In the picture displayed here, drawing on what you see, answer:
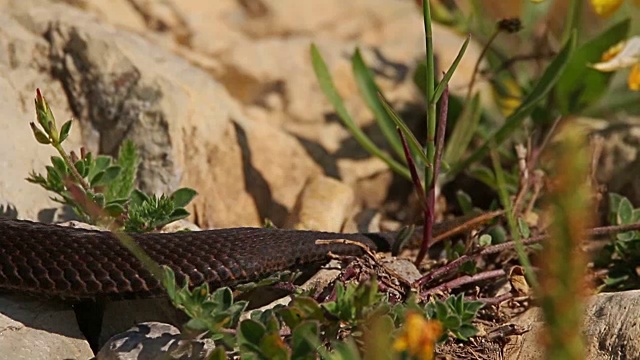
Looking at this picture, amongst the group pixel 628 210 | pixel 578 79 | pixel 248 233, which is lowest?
pixel 248 233

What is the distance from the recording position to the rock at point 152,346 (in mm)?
Result: 2861

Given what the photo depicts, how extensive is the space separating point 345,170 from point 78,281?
226 centimetres

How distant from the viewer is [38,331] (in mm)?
3115

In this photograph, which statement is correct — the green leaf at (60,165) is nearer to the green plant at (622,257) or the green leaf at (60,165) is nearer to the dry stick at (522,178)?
the dry stick at (522,178)

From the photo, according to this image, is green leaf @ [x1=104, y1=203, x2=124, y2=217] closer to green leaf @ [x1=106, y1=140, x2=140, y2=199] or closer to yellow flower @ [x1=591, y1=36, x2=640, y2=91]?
green leaf @ [x1=106, y1=140, x2=140, y2=199]

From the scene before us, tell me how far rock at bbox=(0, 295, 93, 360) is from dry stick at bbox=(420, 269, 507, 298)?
4.08ft

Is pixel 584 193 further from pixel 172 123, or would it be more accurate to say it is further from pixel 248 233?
pixel 172 123

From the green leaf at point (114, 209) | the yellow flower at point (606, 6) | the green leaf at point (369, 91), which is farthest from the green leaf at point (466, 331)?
the green leaf at point (369, 91)

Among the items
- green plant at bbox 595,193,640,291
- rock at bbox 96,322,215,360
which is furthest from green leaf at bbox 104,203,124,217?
green plant at bbox 595,193,640,291

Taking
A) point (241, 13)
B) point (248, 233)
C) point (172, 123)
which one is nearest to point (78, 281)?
point (248, 233)

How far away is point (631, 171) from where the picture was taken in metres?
4.79

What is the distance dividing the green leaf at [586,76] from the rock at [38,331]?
9.00ft

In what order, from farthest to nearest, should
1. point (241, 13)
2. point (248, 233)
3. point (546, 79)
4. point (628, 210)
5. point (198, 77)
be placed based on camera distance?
point (241, 13) → point (198, 77) → point (546, 79) → point (628, 210) → point (248, 233)

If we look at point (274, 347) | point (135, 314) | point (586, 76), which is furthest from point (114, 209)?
point (586, 76)
